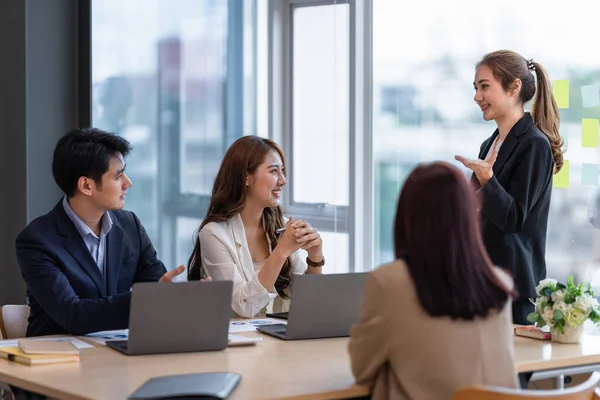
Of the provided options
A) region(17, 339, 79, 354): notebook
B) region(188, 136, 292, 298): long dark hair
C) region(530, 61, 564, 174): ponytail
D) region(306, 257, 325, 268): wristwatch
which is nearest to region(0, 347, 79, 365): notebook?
A: region(17, 339, 79, 354): notebook

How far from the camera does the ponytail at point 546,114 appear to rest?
12.4 ft

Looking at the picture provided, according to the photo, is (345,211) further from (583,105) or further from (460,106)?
(583,105)

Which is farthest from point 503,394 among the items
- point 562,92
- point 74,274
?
point 562,92

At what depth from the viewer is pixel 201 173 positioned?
5.61 m

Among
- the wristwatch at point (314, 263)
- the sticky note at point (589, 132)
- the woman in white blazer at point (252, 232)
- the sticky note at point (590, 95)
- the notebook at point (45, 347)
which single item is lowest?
the notebook at point (45, 347)

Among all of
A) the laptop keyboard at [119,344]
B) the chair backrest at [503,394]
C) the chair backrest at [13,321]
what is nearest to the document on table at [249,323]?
the laptop keyboard at [119,344]

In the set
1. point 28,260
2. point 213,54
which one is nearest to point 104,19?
point 213,54

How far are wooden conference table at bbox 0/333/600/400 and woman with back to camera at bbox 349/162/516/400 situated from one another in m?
0.22

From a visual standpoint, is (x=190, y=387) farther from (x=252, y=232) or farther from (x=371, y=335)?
(x=252, y=232)

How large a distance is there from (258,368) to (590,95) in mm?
2511

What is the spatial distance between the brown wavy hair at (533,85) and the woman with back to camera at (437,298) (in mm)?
1603

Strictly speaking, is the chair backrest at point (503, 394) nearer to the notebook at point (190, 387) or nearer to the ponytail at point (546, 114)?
the notebook at point (190, 387)

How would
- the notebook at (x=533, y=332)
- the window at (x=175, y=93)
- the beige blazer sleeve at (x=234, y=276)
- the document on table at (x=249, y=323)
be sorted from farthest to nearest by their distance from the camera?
the window at (x=175, y=93)
the beige blazer sleeve at (x=234, y=276)
the document on table at (x=249, y=323)
the notebook at (x=533, y=332)

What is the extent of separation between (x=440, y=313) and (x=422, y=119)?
3.19 metres
